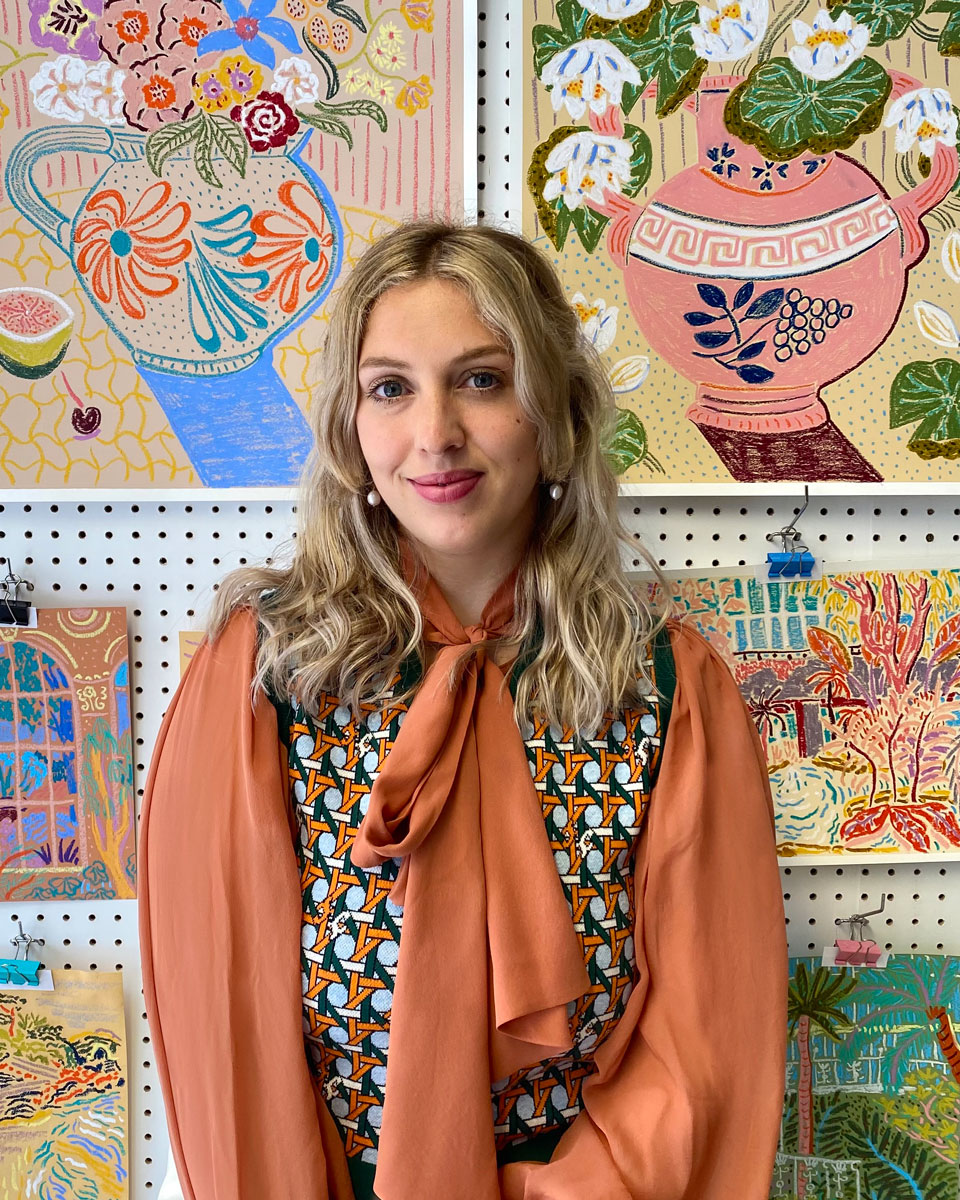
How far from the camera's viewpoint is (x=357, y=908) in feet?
2.85

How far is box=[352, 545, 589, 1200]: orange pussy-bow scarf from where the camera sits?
2.72 feet

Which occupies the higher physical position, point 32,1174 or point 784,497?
point 784,497

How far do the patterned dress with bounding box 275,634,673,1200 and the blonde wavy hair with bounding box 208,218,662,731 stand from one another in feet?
0.11

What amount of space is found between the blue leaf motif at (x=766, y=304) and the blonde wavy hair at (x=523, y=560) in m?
0.27

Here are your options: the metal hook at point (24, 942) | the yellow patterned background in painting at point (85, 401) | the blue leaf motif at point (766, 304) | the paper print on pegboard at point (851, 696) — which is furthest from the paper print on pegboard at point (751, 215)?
the metal hook at point (24, 942)

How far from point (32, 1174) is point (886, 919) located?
3.67ft

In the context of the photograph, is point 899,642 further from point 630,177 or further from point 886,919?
point 630,177

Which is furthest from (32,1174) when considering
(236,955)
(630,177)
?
(630,177)

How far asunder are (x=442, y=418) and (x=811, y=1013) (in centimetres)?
91

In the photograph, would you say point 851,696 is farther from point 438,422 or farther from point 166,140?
point 166,140

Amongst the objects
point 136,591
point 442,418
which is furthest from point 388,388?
point 136,591

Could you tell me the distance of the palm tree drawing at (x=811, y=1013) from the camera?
1.20 metres

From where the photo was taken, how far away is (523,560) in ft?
3.17

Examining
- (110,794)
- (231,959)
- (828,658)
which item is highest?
(828,658)
